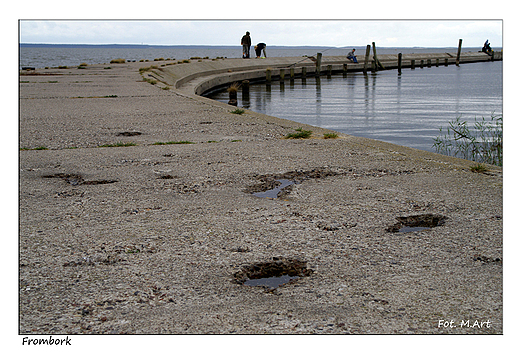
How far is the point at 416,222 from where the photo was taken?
4160mm

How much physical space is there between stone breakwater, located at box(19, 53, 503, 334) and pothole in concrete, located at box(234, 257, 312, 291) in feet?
0.04

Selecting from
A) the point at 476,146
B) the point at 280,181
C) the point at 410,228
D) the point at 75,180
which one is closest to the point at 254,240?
the point at 410,228

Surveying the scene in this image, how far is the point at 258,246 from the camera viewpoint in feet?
12.0

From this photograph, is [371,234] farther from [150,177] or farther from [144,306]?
[150,177]

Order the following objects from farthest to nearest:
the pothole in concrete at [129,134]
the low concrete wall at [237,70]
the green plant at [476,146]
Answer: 1. the low concrete wall at [237,70]
2. the green plant at [476,146]
3. the pothole in concrete at [129,134]

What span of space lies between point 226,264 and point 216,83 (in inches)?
935

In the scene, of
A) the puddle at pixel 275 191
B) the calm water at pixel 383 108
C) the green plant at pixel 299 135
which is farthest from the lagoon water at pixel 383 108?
the puddle at pixel 275 191

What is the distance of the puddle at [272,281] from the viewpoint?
317cm

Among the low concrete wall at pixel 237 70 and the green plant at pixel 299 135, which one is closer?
the green plant at pixel 299 135

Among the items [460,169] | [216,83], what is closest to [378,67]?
[216,83]

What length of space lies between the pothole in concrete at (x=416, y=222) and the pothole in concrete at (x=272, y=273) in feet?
3.26

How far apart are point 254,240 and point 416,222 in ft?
4.56

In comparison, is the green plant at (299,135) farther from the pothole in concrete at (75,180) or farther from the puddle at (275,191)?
the pothole in concrete at (75,180)

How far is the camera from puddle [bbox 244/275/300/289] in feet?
10.4
